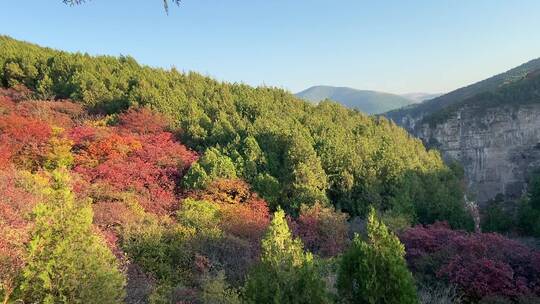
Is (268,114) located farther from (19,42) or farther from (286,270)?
(19,42)

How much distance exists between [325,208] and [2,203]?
15.7 metres

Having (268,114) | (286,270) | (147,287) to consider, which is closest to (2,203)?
(147,287)

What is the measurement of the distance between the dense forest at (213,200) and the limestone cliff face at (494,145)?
24.1m

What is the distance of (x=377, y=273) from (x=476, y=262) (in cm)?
723

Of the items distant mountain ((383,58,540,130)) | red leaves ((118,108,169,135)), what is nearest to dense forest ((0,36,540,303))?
red leaves ((118,108,169,135))

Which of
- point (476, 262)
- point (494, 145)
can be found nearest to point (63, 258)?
point (476, 262)

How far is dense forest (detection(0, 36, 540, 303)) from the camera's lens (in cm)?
949

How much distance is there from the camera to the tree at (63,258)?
8156 mm

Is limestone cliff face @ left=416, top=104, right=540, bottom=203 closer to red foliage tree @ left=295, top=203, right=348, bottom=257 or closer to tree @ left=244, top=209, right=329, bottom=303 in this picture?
red foliage tree @ left=295, top=203, right=348, bottom=257

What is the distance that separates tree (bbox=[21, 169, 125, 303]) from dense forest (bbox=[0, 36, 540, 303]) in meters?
0.03

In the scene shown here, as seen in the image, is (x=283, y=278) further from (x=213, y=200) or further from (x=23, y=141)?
(x=23, y=141)

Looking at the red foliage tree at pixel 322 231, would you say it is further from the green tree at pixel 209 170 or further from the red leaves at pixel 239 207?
the green tree at pixel 209 170

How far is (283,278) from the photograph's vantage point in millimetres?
9617

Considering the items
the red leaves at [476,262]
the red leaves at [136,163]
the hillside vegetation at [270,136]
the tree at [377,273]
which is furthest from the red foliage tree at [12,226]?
the red leaves at [476,262]
